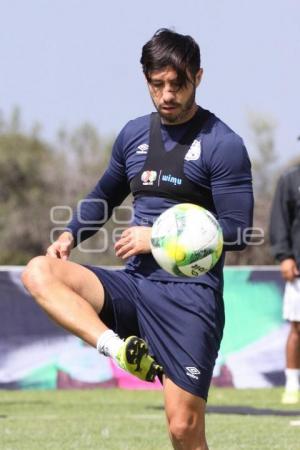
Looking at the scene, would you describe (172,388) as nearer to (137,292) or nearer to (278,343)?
(137,292)

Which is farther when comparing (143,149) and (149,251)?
(143,149)

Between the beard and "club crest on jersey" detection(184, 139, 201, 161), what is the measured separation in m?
0.17

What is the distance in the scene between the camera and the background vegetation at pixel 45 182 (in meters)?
44.9

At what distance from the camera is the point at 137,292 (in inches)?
268

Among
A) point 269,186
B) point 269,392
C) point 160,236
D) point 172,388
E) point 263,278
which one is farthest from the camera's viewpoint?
point 269,186

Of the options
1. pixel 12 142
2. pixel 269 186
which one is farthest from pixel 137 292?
pixel 12 142

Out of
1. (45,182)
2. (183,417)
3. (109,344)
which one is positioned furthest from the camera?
(45,182)

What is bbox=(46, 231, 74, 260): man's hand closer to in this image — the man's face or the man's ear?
the man's face

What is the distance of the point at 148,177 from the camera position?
686 cm

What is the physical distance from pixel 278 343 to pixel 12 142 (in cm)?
5077

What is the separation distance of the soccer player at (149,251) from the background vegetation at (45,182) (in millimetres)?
32809

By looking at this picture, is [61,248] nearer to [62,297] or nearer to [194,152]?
[62,297]

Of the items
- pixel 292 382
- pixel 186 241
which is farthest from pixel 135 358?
pixel 292 382

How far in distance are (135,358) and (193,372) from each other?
834 millimetres
